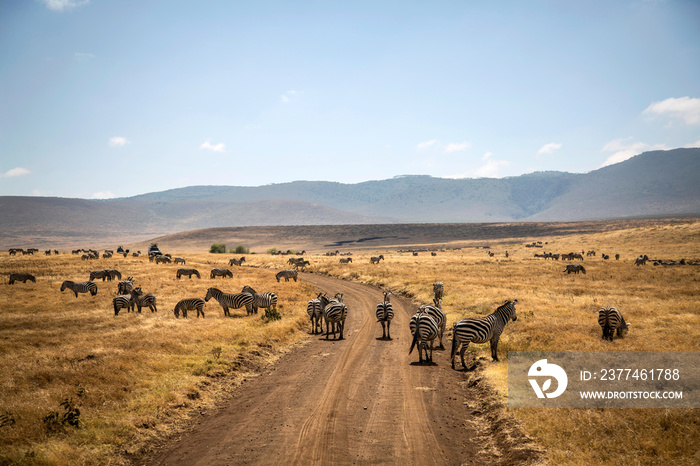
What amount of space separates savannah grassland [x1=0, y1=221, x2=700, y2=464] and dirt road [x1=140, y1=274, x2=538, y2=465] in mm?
990

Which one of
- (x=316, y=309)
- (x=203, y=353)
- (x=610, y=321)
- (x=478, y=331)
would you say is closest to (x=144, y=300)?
(x=203, y=353)

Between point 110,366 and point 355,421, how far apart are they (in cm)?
979

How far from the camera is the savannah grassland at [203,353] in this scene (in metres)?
10.4

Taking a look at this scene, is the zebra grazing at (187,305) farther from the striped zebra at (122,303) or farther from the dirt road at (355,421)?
the dirt road at (355,421)

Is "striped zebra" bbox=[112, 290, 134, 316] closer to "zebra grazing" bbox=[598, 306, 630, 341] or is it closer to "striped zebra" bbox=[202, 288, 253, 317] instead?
"striped zebra" bbox=[202, 288, 253, 317]

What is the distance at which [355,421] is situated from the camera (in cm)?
1262

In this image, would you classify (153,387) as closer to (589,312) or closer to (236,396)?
(236,396)

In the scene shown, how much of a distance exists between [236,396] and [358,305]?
20.2 m

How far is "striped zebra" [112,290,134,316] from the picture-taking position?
28336 mm

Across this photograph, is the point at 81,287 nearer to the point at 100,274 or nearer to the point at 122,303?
the point at 122,303

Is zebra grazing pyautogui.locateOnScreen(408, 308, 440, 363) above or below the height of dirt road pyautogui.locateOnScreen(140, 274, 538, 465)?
above

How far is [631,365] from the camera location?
50.8 ft

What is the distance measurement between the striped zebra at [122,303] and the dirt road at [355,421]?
1536cm

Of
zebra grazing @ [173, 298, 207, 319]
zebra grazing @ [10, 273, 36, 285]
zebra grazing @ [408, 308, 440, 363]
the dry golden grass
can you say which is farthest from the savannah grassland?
zebra grazing @ [408, 308, 440, 363]
